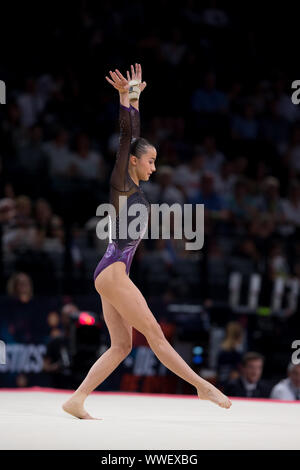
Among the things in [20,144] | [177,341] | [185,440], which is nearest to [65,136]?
[20,144]

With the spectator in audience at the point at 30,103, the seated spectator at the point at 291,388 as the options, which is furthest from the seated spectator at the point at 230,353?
the spectator in audience at the point at 30,103

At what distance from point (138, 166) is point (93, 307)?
3.49m

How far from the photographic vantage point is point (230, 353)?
805 cm

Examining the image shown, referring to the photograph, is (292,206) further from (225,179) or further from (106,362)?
(106,362)

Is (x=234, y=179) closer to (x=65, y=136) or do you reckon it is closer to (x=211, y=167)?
(x=211, y=167)

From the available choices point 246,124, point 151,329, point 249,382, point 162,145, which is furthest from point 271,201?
point 151,329

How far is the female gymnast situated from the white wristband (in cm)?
7

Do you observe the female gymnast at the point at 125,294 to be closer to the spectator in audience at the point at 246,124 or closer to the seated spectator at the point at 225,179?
the seated spectator at the point at 225,179

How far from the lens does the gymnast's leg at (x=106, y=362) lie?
15.6ft

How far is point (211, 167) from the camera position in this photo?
1112cm

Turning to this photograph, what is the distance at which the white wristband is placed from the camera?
16.4 ft

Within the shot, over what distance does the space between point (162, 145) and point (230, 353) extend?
3548 mm

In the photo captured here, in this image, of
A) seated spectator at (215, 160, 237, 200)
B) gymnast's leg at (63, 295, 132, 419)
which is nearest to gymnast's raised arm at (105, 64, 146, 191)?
gymnast's leg at (63, 295, 132, 419)

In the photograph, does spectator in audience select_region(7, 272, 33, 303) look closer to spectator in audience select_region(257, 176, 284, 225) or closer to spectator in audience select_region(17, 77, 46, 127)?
spectator in audience select_region(17, 77, 46, 127)
